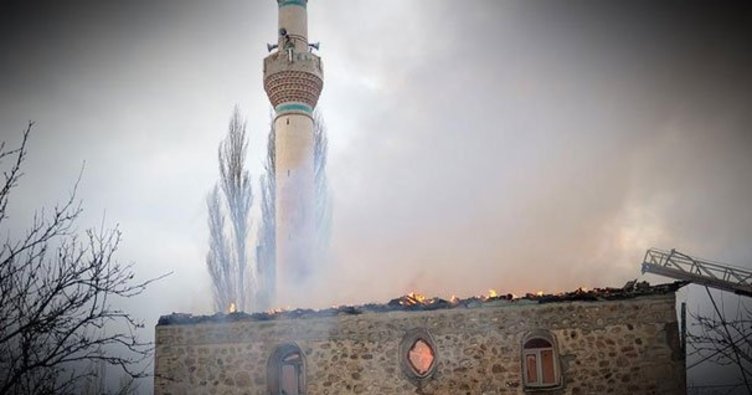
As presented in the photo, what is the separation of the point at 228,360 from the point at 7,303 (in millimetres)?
6244

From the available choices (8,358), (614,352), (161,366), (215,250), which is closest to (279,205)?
(215,250)

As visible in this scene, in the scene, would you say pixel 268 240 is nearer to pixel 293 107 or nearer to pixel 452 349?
pixel 293 107

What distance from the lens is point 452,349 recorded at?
400 inches

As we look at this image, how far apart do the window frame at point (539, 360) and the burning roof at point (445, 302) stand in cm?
51

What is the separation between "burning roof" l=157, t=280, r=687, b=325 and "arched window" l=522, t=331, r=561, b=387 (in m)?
0.55

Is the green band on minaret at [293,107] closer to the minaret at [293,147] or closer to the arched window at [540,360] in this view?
the minaret at [293,147]

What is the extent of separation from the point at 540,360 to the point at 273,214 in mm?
13744

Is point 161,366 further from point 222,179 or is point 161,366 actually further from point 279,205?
point 222,179

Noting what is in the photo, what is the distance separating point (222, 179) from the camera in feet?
71.9

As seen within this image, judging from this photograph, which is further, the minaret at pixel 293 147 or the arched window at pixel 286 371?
the minaret at pixel 293 147

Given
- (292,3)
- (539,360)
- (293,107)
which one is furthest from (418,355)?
(292,3)

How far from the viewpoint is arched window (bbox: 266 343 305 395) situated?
10.6m

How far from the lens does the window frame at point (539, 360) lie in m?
9.76

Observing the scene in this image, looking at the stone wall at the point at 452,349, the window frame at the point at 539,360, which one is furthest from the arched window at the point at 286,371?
the window frame at the point at 539,360
